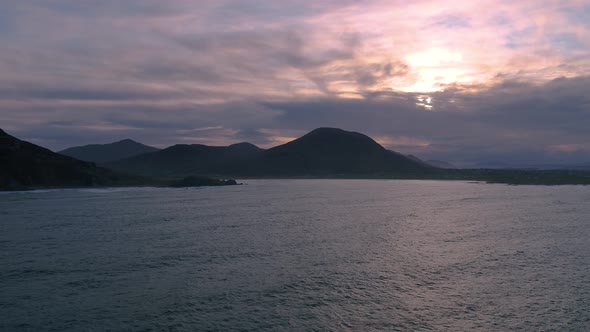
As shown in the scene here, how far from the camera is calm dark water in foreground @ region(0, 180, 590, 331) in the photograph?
69.1 ft

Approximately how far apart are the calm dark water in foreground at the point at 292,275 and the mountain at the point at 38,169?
2833 inches

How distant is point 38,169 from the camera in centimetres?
12044

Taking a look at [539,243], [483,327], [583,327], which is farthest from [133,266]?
[539,243]

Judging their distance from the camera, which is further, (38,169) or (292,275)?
(38,169)

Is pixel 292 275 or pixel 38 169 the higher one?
pixel 38 169

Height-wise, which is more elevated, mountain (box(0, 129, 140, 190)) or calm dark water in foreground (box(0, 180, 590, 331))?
mountain (box(0, 129, 140, 190))

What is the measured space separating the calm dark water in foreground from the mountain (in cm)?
7195

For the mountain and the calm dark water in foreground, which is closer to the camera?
the calm dark water in foreground

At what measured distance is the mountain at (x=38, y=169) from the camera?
376 ft

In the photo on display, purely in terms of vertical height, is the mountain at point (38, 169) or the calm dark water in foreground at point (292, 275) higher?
the mountain at point (38, 169)

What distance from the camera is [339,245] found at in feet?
128

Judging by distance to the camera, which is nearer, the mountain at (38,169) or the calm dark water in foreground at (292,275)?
the calm dark water in foreground at (292,275)

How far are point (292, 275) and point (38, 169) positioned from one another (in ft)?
375

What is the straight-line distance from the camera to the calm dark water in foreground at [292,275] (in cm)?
2105
